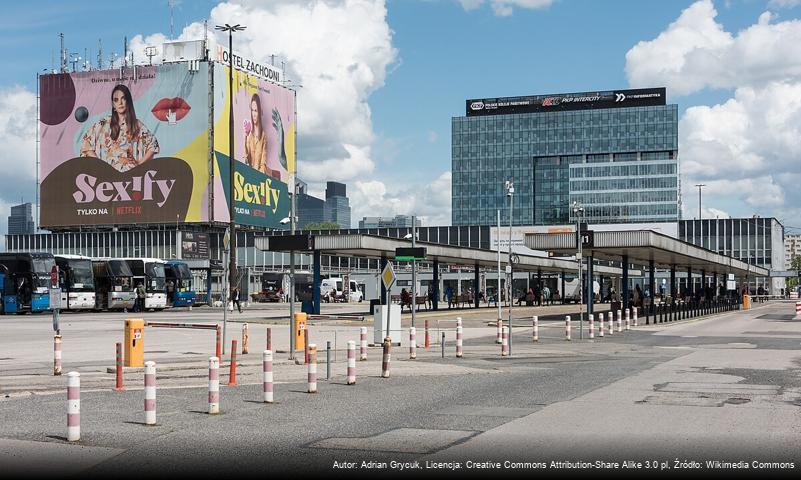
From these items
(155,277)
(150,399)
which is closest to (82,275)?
(155,277)

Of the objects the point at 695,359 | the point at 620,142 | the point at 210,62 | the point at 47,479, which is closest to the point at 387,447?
the point at 47,479

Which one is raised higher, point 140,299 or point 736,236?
point 736,236

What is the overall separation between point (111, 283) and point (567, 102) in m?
135

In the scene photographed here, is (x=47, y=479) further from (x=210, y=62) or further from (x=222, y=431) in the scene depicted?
(x=210, y=62)

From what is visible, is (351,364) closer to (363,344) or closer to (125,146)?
(363,344)

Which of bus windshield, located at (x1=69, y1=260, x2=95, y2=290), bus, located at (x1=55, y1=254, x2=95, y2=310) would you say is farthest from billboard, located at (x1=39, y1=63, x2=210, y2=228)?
bus, located at (x1=55, y1=254, x2=95, y2=310)

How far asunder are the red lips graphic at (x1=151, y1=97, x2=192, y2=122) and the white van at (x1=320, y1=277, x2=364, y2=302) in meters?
28.9

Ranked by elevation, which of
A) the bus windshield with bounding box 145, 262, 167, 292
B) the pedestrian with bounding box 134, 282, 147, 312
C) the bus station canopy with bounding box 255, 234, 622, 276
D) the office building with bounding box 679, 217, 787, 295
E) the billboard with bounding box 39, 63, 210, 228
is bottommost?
the pedestrian with bounding box 134, 282, 147, 312

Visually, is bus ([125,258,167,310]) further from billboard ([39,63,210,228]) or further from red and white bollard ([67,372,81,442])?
red and white bollard ([67,372,81,442])

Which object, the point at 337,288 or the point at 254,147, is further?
the point at 254,147

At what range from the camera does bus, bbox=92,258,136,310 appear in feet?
212

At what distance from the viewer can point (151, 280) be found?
224ft

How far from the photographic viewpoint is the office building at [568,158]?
176 metres

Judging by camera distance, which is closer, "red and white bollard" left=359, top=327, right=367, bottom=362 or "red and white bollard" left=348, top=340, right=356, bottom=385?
"red and white bollard" left=348, top=340, right=356, bottom=385
